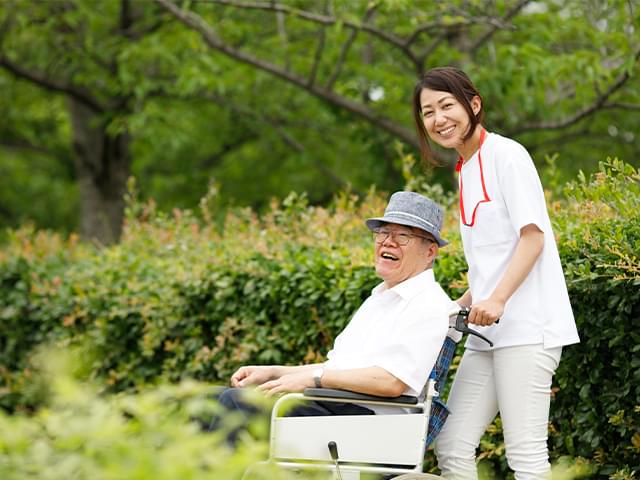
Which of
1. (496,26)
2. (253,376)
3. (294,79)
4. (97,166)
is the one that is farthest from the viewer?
(97,166)

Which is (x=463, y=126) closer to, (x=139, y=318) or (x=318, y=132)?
(x=139, y=318)

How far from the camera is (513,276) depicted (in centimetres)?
328

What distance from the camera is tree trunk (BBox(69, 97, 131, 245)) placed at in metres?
13.1

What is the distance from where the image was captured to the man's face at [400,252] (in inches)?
146

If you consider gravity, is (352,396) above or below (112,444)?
below

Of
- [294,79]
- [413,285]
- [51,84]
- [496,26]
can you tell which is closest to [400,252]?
[413,285]

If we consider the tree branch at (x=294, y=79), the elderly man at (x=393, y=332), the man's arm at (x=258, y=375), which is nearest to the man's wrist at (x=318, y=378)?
the elderly man at (x=393, y=332)

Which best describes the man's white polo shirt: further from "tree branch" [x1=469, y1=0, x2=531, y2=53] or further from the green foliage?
"tree branch" [x1=469, y1=0, x2=531, y2=53]

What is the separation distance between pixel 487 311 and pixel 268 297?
2.75m

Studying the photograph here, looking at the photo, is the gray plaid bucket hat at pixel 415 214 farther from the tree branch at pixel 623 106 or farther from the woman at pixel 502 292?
the tree branch at pixel 623 106

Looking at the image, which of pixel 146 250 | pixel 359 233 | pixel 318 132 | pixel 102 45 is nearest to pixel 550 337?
pixel 359 233

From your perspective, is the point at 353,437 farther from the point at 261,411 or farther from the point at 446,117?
the point at 446,117

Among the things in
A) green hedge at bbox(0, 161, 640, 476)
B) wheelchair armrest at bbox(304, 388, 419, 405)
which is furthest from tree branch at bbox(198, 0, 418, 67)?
wheelchair armrest at bbox(304, 388, 419, 405)

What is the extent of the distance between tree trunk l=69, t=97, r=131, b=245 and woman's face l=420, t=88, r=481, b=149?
9.91 m
